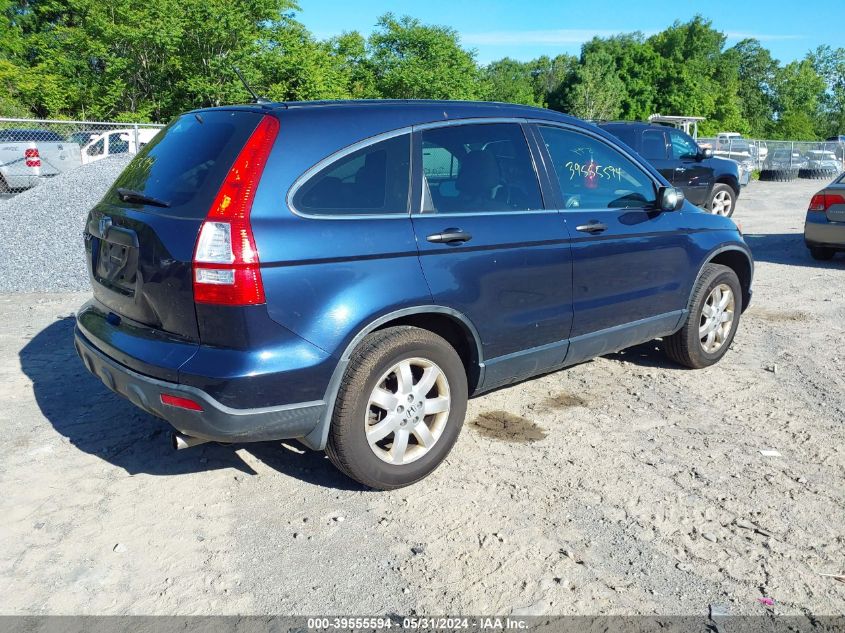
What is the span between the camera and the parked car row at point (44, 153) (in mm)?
15789

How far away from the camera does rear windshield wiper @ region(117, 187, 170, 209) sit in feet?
11.1

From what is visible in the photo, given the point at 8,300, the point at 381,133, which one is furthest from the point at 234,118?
the point at 8,300

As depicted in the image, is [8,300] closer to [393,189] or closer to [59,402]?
[59,402]

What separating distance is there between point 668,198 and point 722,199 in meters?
11.2

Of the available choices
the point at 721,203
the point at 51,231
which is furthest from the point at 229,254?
the point at 721,203

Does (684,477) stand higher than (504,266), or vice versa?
(504,266)

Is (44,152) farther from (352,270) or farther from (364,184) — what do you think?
(352,270)

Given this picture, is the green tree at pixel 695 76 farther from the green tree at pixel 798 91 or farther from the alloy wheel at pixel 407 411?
the alloy wheel at pixel 407 411

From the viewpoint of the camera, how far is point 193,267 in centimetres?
308

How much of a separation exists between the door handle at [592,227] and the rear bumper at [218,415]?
77.1 inches

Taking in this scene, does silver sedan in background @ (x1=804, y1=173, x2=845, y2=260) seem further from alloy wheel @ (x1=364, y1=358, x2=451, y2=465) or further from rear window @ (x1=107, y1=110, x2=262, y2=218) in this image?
rear window @ (x1=107, y1=110, x2=262, y2=218)

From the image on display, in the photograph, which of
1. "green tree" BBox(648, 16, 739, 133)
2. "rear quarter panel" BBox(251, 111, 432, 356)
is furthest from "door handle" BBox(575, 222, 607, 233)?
"green tree" BBox(648, 16, 739, 133)

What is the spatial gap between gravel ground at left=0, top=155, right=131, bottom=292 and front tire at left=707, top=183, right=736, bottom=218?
10909mm

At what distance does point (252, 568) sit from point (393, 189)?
72.2 inches
